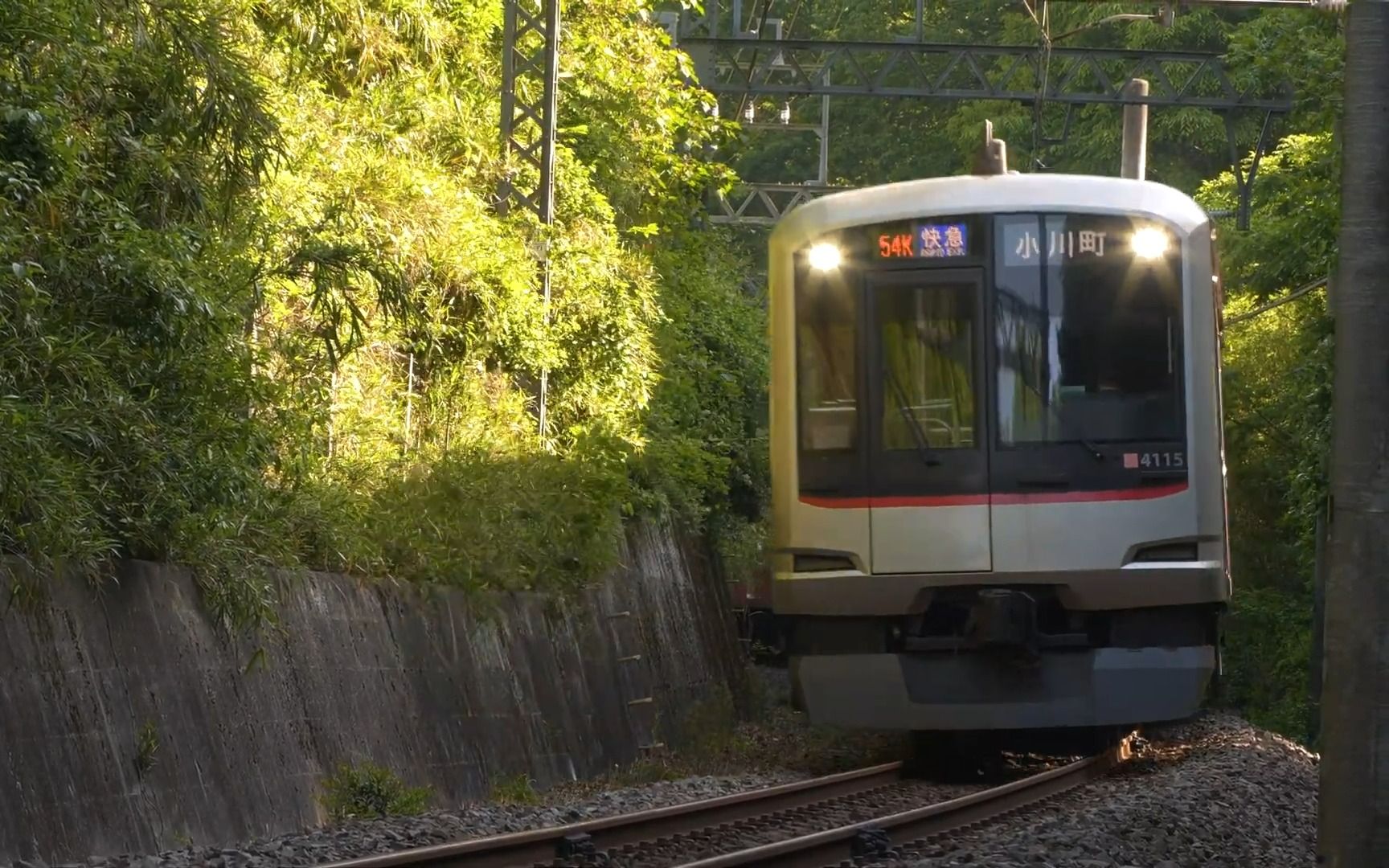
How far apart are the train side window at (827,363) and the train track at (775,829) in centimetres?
207

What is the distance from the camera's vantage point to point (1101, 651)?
38.5ft

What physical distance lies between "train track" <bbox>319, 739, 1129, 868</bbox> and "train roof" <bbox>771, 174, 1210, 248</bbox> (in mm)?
3384

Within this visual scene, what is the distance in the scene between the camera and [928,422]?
11.9m

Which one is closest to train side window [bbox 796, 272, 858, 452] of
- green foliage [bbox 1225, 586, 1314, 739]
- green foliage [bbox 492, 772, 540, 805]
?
green foliage [bbox 492, 772, 540, 805]

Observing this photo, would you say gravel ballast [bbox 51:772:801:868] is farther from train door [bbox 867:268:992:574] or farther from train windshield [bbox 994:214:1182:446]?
train windshield [bbox 994:214:1182:446]

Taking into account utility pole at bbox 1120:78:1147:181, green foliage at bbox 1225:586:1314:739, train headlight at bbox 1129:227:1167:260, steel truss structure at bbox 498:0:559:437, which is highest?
utility pole at bbox 1120:78:1147:181

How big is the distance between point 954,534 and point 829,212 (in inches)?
84.1

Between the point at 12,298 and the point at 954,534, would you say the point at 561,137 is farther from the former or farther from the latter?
the point at 12,298

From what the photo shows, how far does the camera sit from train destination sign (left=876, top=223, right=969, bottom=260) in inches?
475

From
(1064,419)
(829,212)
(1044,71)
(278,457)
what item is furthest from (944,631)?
(1044,71)

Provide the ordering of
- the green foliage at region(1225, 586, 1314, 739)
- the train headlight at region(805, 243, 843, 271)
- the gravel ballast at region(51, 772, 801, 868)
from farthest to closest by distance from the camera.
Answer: the green foliage at region(1225, 586, 1314, 739), the train headlight at region(805, 243, 843, 271), the gravel ballast at region(51, 772, 801, 868)

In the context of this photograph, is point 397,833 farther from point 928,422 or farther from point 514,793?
point 928,422

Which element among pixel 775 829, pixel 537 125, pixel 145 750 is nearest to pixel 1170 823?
pixel 775 829

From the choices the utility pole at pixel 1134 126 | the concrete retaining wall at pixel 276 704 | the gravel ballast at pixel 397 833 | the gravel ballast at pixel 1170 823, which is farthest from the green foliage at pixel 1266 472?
the gravel ballast at pixel 397 833
